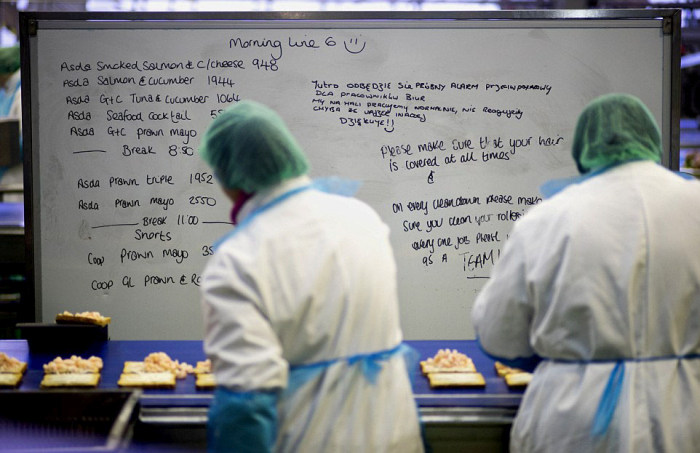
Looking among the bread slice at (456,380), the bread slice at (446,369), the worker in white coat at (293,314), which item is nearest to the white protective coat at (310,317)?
the worker in white coat at (293,314)

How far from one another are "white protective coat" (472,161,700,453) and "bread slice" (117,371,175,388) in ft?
3.96

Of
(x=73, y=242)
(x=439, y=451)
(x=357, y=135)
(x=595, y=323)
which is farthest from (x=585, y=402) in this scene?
(x=73, y=242)

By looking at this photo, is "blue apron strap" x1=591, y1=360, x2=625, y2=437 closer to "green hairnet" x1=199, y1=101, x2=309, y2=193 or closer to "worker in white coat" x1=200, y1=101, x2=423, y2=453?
"worker in white coat" x1=200, y1=101, x2=423, y2=453

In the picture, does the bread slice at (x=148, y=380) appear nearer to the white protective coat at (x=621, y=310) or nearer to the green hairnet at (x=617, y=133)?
the white protective coat at (x=621, y=310)

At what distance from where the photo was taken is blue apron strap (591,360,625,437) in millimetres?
1986

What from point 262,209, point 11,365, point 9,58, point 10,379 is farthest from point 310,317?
point 9,58

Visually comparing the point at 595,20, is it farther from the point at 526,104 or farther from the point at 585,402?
the point at 585,402

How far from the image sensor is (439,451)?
246 centimetres

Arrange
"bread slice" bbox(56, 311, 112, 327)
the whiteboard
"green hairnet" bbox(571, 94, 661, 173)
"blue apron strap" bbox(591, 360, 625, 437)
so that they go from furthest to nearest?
the whiteboard
"bread slice" bbox(56, 311, 112, 327)
"green hairnet" bbox(571, 94, 661, 173)
"blue apron strap" bbox(591, 360, 625, 437)

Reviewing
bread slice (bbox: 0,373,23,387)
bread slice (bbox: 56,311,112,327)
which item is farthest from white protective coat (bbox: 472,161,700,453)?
bread slice (bbox: 56,311,112,327)

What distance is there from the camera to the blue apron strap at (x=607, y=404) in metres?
1.99

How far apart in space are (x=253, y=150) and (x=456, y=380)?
111 cm

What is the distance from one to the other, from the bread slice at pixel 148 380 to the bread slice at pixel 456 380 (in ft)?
2.90

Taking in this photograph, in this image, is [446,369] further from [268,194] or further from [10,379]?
[10,379]
